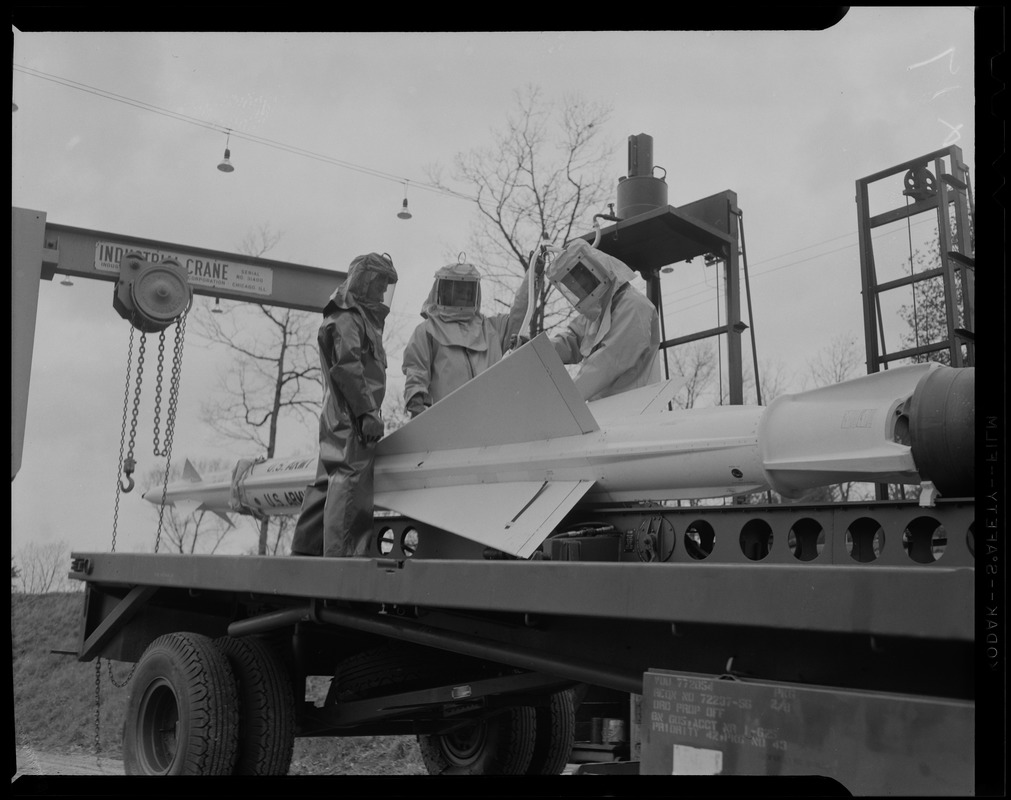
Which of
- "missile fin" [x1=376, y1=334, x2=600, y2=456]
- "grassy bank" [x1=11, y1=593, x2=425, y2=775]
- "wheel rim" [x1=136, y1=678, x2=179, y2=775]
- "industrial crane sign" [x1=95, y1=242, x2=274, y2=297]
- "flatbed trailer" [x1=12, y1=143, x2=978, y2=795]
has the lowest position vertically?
"grassy bank" [x1=11, y1=593, x2=425, y2=775]

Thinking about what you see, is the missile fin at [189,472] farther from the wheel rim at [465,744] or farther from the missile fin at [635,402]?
the missile fin at [635,402]

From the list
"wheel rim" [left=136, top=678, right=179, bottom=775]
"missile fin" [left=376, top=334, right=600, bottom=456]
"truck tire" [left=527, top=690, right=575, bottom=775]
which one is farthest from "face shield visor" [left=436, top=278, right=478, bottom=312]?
"wheel rim" [left=136, top=678, right=179, bottom=775]

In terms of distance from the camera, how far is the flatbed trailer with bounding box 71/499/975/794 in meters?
2.15

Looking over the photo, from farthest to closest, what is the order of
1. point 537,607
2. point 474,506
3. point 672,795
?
point 474,506, point 537,607, point 672,795

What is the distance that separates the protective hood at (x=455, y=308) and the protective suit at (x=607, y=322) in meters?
0.82

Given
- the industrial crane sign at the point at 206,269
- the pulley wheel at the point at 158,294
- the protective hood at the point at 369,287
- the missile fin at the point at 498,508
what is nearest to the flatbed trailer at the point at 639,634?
the missile fin at the point at 498,508

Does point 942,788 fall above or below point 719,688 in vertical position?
below

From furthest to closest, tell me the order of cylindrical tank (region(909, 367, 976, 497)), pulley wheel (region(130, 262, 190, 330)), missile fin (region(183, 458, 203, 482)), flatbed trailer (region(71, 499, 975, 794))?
1. missile fin (region(183, 458, 203, 482))
2. pulley wheel (region(130, 262, 190, 330))
3. cylindrical tank (region(909, 367, 976, 497))
4. flatbed trailer (region(71, 499, 975, 794))

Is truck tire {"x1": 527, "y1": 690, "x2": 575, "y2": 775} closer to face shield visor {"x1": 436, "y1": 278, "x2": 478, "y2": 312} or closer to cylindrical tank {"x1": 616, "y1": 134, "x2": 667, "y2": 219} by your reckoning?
face shield visor {"x1": 436, "y1": 278, "x2": 478, "y2": 312}

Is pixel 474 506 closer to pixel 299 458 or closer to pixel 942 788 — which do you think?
pixel 299 458

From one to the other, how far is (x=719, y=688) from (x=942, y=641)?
0.56m
